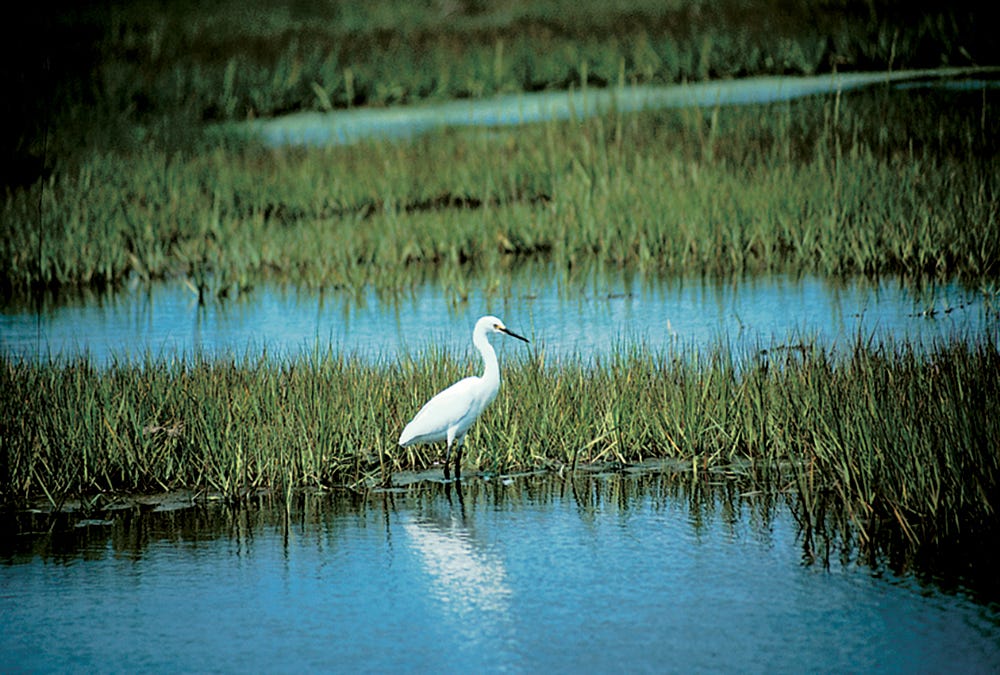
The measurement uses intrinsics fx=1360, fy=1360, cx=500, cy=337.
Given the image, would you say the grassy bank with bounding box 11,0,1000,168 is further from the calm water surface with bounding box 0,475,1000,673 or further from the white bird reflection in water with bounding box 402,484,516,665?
the white bird reflection in water with bounding box 402,484,516,665

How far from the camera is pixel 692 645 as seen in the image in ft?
14.7

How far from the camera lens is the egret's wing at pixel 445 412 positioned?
6.10m

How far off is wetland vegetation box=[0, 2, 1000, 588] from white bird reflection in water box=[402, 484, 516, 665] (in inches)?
30.9

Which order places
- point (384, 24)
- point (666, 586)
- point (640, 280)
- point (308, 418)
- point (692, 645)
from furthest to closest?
point (384, 24) < point (640, 280) < point (308, 418) < point (666, 586) < point (692, 645)

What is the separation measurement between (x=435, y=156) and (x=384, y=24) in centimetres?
1357

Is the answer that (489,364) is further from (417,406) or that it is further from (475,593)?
(475,593)

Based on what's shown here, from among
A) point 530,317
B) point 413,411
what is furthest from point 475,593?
point 530,317

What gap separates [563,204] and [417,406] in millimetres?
6559

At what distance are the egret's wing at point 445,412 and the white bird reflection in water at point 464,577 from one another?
37 cm

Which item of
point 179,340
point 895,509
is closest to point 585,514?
point 895,509

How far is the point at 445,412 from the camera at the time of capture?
610 centimetres

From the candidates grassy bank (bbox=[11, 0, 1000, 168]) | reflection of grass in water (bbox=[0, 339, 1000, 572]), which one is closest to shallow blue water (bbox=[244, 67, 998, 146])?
grassy bank (bbox=[11, 0, 1000, 168])

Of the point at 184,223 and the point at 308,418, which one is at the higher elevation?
the point at 184,223

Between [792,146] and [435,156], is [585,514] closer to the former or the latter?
[792,146]
